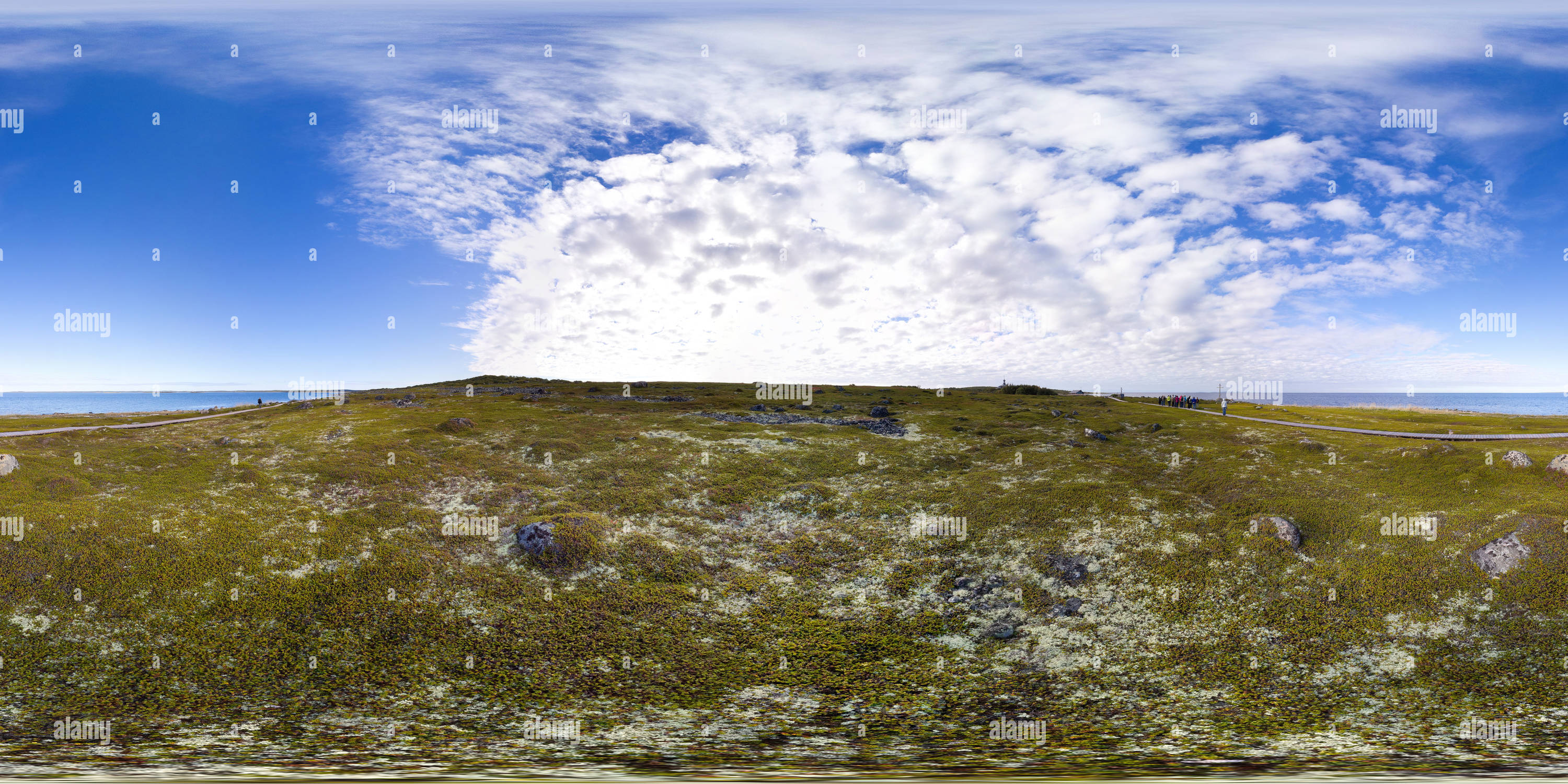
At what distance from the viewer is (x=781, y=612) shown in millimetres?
34531

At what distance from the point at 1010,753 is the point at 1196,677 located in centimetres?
1147

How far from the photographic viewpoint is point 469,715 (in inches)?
973

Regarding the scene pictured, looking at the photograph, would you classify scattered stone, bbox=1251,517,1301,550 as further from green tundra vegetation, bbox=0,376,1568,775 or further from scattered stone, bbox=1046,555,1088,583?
scattered stone, bbox=1046,555,1088,583

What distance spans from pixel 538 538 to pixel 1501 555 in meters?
51.5

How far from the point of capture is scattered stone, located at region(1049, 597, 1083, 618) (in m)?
32.9

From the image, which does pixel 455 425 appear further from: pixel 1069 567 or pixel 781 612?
pixel 1069 567

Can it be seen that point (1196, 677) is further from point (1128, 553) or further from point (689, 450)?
point (689, 450)

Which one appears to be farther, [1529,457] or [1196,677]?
[1529,457]

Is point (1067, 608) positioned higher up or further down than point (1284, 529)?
further down

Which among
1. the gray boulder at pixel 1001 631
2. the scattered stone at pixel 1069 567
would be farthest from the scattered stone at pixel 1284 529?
the gray boulder at pixel 1001 631

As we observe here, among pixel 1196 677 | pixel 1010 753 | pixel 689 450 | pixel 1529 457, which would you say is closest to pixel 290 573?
pixel 689 450

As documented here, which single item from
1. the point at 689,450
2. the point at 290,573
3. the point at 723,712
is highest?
the point at 689,450

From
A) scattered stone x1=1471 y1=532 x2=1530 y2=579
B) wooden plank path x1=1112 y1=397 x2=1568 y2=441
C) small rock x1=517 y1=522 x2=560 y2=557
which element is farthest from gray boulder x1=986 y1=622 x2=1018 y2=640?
wooden plank path x1=1112 y1=397 x2=1568 y2=441

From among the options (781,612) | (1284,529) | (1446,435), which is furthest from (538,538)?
(1446,435)
